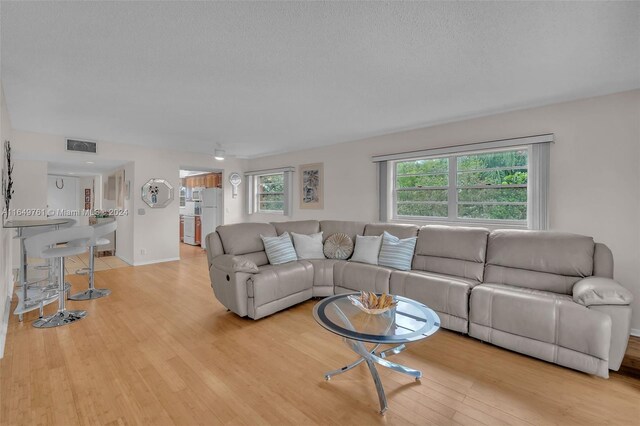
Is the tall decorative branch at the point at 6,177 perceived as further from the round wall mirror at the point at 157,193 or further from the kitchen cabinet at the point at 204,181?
the kitchen cabinet at the point at 204,181

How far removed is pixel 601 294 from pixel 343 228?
271 cm

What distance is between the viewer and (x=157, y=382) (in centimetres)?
199

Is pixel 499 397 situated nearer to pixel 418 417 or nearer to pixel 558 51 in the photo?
pixel 418 417

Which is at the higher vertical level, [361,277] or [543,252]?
[543,252]

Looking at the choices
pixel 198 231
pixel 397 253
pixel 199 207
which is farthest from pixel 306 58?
pixel 198 231

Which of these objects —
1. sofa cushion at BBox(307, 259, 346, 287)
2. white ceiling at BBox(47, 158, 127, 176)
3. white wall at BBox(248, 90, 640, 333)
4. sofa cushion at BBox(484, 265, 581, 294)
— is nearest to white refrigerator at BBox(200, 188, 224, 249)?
white ceiling at BBox(47, 158, 127, 176)

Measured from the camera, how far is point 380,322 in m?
1.96

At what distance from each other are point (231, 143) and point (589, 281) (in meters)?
5.10

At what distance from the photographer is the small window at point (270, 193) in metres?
6.55

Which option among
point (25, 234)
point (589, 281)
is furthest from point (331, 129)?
point (25, 234)

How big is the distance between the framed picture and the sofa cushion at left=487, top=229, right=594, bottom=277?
314 centimetres

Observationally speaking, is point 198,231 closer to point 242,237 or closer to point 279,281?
point 242,237

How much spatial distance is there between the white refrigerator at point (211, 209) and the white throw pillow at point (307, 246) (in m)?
3.61

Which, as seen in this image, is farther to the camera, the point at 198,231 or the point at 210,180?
the point at 198,231
